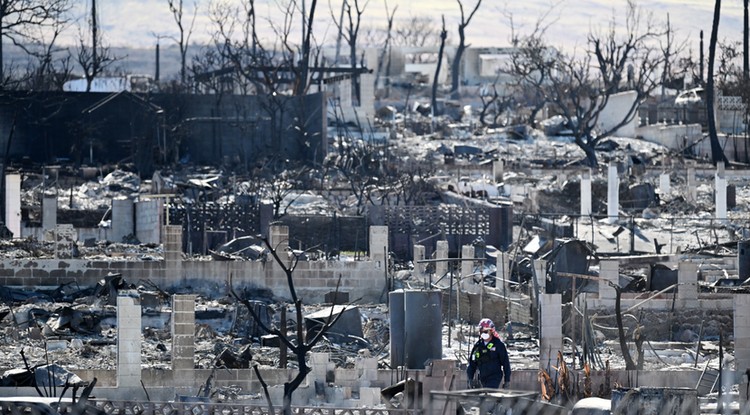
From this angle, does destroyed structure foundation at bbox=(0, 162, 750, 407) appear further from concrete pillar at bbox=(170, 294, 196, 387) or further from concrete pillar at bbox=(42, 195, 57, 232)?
concrete pillar at bbox=(42, 195, 57, 232)

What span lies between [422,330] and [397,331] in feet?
1.16

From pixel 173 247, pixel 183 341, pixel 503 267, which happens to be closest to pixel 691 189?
pixel 503 267

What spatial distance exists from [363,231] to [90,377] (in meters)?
15.0

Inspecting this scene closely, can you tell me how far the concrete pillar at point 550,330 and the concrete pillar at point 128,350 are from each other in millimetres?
4243

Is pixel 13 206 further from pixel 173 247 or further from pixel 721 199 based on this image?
pixel 721 199

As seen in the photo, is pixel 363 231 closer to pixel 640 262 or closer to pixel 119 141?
pixel 640 262

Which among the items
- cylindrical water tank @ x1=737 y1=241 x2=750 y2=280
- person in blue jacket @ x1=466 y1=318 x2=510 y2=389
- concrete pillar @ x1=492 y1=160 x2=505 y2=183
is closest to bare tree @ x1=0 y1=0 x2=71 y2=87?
concrete pillar @ x1=492 y1=160 x2=505 y2=183

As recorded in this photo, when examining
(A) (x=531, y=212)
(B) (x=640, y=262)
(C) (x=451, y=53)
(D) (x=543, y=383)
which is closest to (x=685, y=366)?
(D) (x=543, y=383)

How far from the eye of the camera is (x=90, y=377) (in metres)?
20.7

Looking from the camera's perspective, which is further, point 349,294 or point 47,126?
point 47,126

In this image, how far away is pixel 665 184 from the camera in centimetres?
4231

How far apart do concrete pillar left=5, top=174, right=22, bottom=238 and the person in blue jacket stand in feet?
56.3

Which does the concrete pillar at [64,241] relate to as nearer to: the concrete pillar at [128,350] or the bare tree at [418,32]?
the concrete pillar at [128,350]

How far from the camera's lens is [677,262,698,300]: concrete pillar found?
91.0 ft
